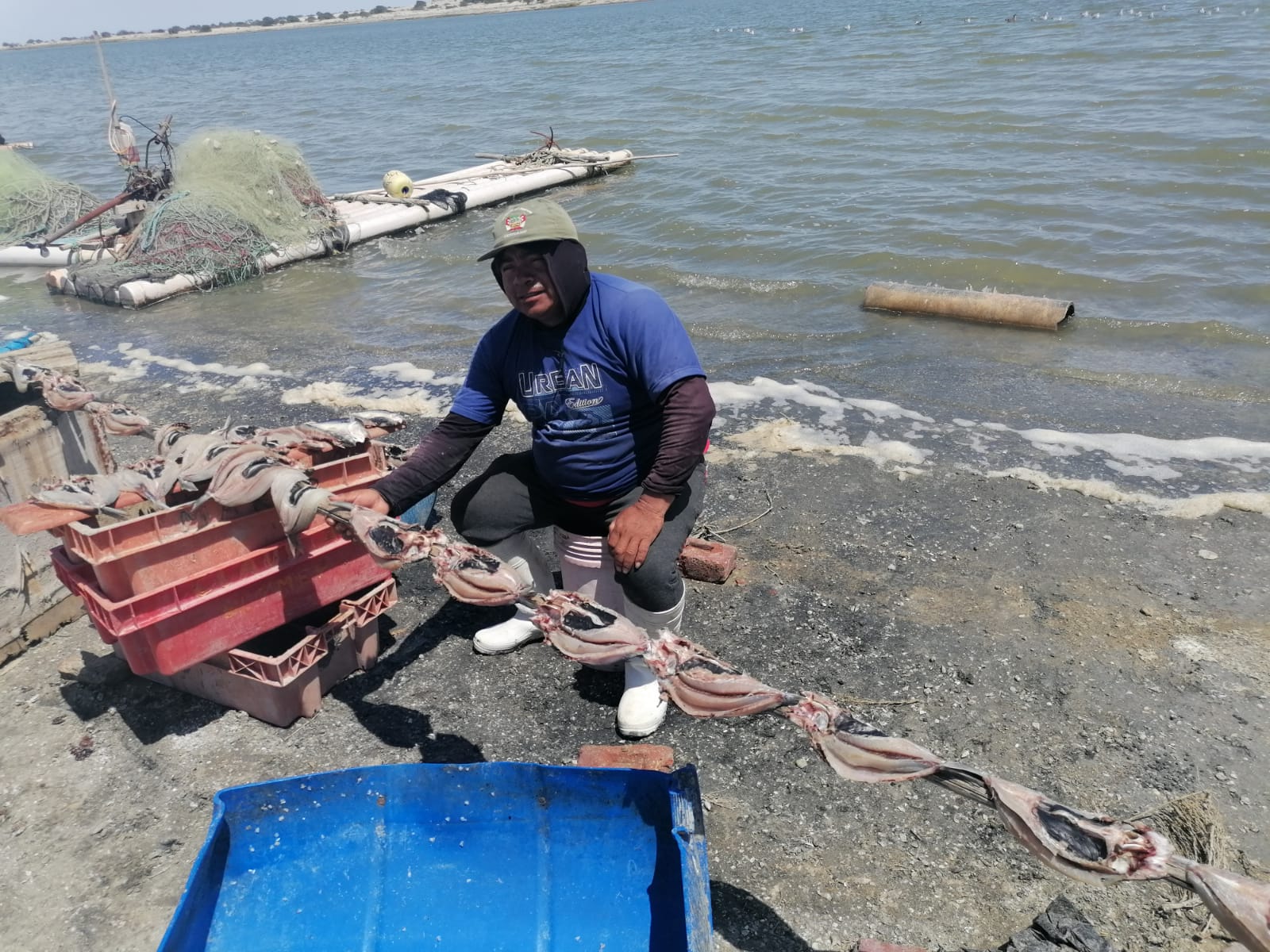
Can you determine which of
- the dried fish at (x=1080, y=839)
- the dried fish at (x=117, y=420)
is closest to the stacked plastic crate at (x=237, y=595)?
the dried fish at (x=117, y=420)

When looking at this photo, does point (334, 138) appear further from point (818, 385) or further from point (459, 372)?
point (818, 385)

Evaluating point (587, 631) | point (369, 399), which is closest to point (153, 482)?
point (587, 631)

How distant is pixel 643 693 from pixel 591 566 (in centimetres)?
57

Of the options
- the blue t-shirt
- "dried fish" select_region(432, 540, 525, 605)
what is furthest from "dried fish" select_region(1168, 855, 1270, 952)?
the blue t-shirt

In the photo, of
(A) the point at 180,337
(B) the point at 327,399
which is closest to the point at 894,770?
(B) the point at 327,399

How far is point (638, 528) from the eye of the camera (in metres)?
3.25

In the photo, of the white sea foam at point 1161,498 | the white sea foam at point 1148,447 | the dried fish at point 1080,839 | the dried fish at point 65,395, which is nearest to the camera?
the dried fish at point 1080,839

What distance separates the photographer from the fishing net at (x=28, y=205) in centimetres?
1459

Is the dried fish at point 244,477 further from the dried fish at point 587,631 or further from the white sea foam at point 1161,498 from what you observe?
the white sea foam at point 1161,498

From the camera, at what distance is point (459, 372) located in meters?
8.27

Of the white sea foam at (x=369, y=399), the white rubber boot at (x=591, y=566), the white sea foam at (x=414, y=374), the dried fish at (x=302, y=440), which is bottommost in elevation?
the white sea foam at (x=414, y=374)

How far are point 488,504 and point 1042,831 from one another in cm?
244

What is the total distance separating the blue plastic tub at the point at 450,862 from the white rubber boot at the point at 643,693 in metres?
0.81

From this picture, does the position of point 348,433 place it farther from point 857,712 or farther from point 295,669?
point 857,712
